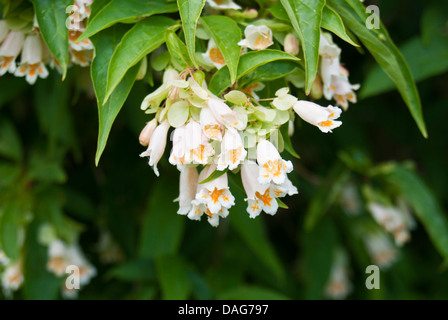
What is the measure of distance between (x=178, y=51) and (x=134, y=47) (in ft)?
0.29

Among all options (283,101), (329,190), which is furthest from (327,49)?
(329,190)

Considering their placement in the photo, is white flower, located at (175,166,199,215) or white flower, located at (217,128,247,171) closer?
white flower, located at (217,128,247,171)

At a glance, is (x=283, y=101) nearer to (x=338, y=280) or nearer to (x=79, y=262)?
(x=79, y=262)

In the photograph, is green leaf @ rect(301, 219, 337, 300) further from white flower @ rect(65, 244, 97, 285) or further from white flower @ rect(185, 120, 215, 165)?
white flower @ rect(185, 120, 215, 165)

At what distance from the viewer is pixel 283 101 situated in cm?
97

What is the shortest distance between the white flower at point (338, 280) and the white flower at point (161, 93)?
1603 mm

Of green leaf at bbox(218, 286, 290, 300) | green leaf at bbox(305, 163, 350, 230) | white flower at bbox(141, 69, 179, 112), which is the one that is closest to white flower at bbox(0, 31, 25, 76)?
white flower at bbox(141, 69, 179, 112)

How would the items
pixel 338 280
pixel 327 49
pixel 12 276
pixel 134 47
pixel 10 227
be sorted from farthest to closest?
pixel 338 280
pixel 12 276
pixel 10 227
pixel 327 49
pixel 134 47

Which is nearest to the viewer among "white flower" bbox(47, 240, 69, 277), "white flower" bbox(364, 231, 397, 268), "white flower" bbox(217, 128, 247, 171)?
"white flower" bbox(217, 128, 247, 171)

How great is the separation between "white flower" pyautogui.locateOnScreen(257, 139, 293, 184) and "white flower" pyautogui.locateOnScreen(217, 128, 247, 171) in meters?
0.04

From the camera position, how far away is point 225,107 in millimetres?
896

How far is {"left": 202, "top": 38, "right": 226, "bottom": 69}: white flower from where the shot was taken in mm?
1008

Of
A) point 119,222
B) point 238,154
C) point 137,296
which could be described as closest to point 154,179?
point 119,222

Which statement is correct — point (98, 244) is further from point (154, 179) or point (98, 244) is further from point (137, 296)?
point (137, 296)
